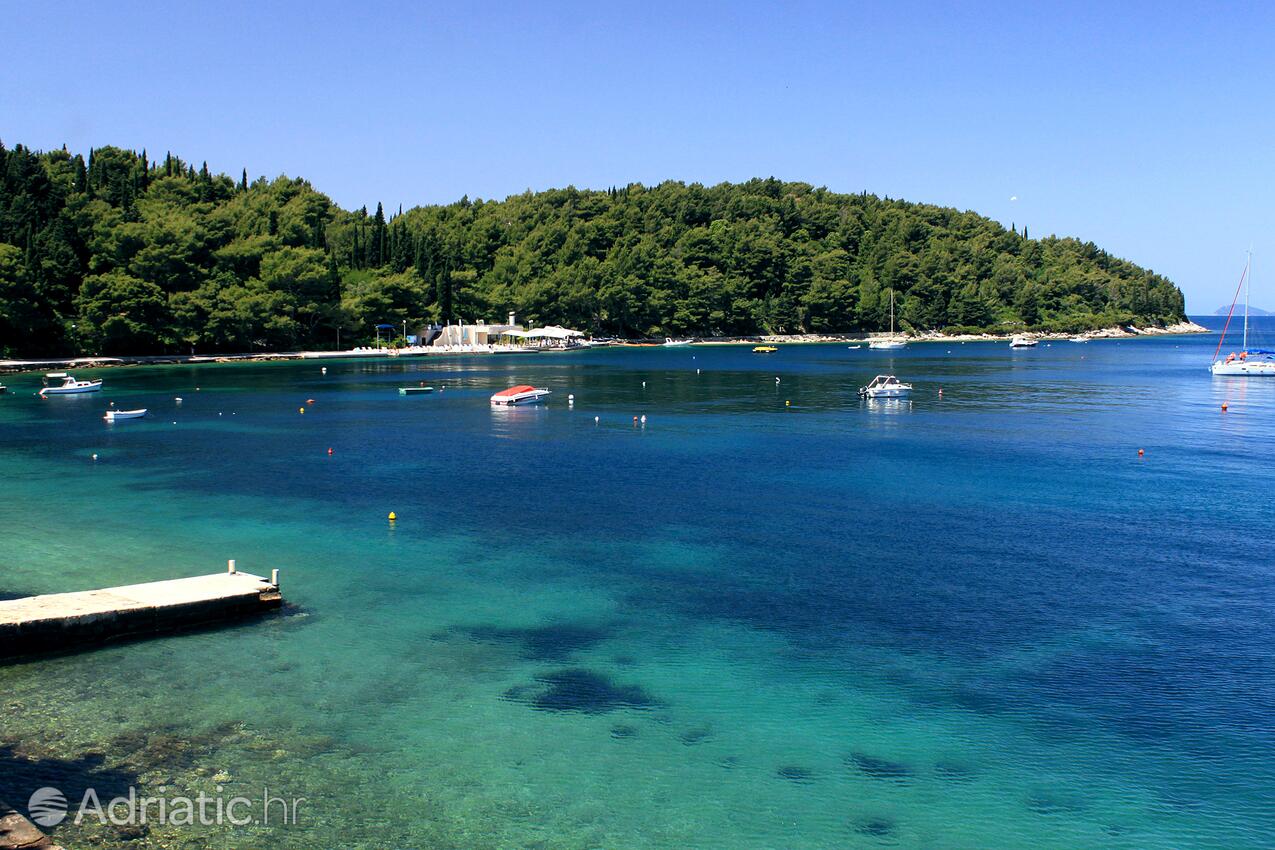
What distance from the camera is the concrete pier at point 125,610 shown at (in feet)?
71.6

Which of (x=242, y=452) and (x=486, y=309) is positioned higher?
(x=486, y=309)

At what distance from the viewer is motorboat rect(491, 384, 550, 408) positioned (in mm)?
80688

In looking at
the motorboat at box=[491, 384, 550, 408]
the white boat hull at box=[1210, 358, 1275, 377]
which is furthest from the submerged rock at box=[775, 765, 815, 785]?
the white boat hull at box=[1210, 358, 1275, 377]

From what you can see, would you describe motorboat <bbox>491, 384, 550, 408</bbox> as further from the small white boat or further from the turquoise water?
the turquoise water

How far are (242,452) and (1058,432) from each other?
50.6m

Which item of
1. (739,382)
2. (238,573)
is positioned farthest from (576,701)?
(739,382)

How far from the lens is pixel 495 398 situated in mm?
80938

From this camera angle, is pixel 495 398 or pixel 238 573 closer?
pixel 238 573

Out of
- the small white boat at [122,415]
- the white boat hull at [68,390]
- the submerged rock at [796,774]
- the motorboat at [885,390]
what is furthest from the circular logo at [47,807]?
the white boat hull at [68,390]

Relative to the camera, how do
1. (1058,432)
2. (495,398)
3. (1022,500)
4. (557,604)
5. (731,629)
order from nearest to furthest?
1. (731,629)
2. (557,604)
3. (1022,500)
4. (1058,432)
5. (495,398)

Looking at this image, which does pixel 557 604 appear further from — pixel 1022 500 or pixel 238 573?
pixel 1022 500

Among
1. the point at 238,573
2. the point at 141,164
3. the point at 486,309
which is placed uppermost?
the point at 141,164

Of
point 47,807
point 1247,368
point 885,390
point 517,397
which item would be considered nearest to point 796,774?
point 47,807

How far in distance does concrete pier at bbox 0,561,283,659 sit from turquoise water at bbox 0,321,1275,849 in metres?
0.89
